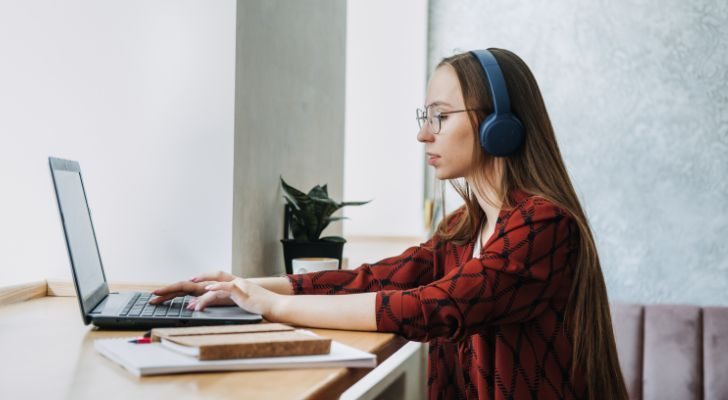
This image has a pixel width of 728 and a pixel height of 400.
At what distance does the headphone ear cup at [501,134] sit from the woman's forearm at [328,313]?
0.30m

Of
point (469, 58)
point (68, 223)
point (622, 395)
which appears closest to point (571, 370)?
point (622, 395)

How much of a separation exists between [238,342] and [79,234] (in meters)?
0.47

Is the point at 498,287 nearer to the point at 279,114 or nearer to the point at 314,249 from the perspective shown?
the point at 314,249

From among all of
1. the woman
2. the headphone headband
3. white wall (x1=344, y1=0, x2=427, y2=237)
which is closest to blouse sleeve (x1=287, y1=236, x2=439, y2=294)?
the woman

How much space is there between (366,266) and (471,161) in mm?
284

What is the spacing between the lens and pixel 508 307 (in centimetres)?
106

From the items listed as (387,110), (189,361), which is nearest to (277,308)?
(189,361)

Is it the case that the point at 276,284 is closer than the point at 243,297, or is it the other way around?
the point at 243,297

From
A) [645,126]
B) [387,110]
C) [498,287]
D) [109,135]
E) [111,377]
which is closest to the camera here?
[111,377]

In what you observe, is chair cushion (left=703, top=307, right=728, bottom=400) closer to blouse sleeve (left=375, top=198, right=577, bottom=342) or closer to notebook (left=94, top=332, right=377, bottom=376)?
blouse sleeve (left=375, top=198, right=577, bottom=342)

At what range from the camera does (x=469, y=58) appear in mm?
1229

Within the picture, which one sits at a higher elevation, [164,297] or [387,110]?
[387,110]

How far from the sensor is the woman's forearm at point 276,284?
4.14 ft

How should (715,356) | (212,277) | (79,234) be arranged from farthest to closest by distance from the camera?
(715,356)
(212,277)
(79,234)
